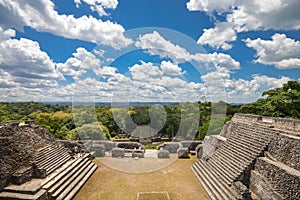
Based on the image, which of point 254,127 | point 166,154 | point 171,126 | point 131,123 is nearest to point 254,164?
point 254,127

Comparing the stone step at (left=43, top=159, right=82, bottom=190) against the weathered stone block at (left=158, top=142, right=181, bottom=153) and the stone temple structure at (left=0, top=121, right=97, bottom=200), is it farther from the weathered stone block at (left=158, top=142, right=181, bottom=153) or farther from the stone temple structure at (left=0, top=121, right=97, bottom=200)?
the weathered stone block at (left=158, top=142, right=181, bottom=153)

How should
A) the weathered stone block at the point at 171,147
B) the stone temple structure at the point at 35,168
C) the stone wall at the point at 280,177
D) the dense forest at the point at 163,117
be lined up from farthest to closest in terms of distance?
1. the dense forest at the point at 163,117
2. the weathered stone block at the point at 171,147
3. the stone temple structure at the point at 35,168
4. the stone wall at the point at 280,177

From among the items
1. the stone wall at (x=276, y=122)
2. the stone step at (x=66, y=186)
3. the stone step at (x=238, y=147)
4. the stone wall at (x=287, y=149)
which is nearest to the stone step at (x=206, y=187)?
the stone step at (x=238, y=147)

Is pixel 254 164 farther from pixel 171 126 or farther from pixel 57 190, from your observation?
pixel 171 126

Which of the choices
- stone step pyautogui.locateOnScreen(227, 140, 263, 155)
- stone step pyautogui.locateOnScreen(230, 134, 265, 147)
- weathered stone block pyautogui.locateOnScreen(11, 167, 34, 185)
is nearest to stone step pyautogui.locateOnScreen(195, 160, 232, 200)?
stone step pyautogui.locateOnScreen(227, 140, 263, 155)

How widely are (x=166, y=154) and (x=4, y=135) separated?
9.72m

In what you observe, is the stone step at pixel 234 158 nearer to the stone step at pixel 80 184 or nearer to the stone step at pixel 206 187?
the stone step at pixel 206 187

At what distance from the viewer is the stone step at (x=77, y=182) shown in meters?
7.83

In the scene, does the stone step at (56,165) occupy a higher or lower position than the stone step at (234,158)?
lower

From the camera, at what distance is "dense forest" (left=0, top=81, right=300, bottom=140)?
17938 millimetres

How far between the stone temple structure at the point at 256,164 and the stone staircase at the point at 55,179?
6.20 m

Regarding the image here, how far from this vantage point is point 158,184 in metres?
9.48

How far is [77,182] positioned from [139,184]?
3018 millimetres

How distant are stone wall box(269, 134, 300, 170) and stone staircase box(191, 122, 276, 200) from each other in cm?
43
